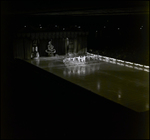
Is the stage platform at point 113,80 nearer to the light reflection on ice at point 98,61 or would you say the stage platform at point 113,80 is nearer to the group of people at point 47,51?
the light reflection on ice at point 98,61

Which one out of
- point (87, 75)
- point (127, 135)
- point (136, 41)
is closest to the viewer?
point (127, 135)

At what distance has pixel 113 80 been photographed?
792 cm

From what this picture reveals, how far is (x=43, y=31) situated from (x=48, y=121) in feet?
25.3

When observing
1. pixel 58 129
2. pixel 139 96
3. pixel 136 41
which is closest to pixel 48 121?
pixel 58 129

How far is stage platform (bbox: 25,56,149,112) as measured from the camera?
19.2 ft

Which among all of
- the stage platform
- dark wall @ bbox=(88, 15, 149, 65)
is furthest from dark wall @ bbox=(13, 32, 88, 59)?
the stage platform

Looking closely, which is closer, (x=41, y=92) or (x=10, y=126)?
(x=10, y=126)

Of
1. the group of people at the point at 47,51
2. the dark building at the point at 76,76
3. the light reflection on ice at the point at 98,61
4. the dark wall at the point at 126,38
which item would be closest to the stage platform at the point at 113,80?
the dark building at the point at 76,76

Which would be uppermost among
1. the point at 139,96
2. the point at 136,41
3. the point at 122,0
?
the point at 122,0

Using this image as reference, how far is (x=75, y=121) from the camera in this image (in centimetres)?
549

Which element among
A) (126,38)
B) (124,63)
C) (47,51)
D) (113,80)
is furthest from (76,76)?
(47,51)

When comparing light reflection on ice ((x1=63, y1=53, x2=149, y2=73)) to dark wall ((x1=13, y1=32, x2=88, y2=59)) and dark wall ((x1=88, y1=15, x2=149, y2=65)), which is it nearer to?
dark wall ((x1=88, y1=15, x2=149, y2=65))

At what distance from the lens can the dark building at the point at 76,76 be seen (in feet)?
16.1

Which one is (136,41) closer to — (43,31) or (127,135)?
(43,31)
